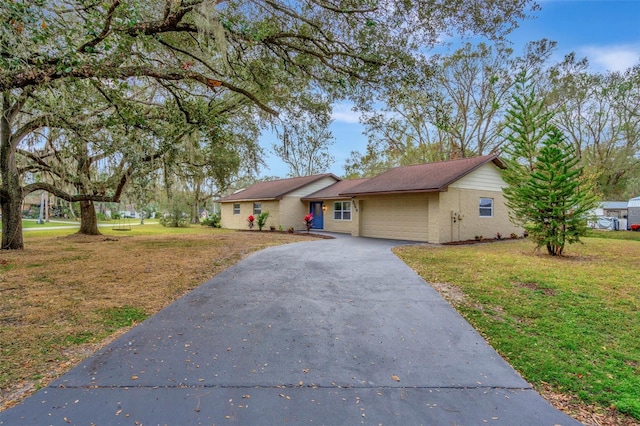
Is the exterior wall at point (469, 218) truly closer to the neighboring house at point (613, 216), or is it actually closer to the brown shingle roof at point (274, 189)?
the brown shingle roof at point (274, 189)

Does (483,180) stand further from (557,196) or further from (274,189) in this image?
(274,189)

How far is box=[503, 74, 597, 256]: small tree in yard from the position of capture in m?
9.68

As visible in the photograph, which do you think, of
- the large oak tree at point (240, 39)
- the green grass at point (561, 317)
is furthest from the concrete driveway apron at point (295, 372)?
the large oak tree at point (240, 39)

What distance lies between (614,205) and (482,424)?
39043 mm

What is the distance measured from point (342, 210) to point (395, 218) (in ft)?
16.5

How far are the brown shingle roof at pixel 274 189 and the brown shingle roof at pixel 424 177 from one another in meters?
5.73

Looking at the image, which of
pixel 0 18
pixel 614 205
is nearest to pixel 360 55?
pixel 0 18

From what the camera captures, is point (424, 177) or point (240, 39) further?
point (424, 177)

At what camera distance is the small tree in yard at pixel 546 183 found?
381 inches

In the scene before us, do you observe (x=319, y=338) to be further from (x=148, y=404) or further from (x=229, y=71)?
(x=229, y=71)

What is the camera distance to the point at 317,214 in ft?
74.5

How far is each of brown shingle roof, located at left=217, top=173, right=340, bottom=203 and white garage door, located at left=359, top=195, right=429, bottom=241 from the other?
6.42m

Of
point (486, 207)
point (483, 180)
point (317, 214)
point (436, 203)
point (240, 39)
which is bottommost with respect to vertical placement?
point (317, 214)

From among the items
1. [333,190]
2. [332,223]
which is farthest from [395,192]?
[333,190]
